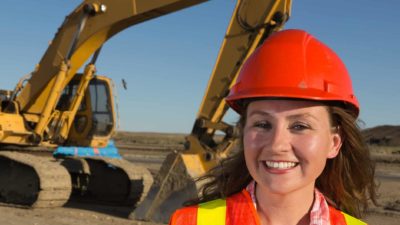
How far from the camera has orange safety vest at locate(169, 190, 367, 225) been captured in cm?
195

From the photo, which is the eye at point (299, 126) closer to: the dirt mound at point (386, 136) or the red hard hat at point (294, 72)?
the red hard hat at point (294, 72)

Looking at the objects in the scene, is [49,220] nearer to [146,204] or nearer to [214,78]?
[146,204]

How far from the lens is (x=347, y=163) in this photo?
2406 mm

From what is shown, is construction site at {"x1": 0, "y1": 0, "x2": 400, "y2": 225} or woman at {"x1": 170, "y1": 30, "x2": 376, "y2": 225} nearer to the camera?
woman at {"x1": 170, "y1": 30, "x2": 376, "y2": 225}

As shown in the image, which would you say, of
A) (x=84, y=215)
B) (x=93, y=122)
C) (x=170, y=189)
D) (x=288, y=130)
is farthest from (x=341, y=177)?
(x=93, y=122)

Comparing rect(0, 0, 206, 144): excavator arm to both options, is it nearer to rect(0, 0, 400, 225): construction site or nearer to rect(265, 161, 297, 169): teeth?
rect(0, 0, 400, 225): construction site

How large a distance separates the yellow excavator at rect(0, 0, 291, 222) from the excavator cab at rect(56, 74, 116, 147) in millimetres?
20

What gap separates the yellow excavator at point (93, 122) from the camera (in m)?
8.12

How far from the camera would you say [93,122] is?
1116 cm

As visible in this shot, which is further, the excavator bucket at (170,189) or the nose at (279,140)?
the excavator bucket at (170,189)

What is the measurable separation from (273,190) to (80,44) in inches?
336

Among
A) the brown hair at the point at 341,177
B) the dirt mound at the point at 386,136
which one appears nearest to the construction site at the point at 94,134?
the brown hair at the point at 341,177

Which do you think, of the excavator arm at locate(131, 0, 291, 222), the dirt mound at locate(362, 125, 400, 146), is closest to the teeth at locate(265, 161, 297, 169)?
the excavator arm at locate(131, 0, 291, 222)

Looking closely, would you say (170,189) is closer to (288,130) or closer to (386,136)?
(288,130)
